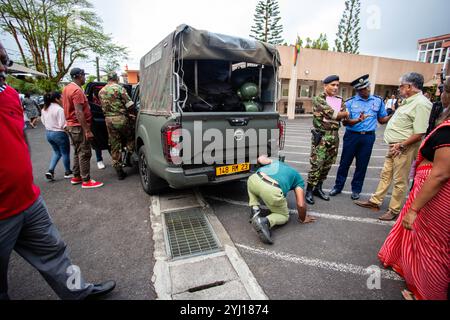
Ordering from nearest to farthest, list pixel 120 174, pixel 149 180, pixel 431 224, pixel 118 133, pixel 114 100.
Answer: pixel 431 224 → pixel 149 180 → pixel 114 100 → pixel 118 133 → pixel 120 174

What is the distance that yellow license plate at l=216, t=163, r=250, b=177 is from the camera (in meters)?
3.26

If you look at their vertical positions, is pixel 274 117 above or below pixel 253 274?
above

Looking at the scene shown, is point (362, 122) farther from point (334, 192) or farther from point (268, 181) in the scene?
point (268, 181)

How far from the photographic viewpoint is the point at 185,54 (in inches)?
123

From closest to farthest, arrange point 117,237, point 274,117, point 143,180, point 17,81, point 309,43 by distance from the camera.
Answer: point 117,237 → point 274,117 → point 143,180 → point 17,81 → point 309,43

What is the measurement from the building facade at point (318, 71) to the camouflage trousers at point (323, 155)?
14723 millimetres

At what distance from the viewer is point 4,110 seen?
136 centimetres

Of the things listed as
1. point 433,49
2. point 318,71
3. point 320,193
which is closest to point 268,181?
point 320,193

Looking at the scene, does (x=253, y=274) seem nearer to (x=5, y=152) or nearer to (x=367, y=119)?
(x=5, y=152)

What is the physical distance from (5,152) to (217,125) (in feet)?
7.13

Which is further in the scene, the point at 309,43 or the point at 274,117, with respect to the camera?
the point at 309,43

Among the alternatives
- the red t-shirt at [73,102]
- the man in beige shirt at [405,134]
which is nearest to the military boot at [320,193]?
the man in beige shirt at [405,134]

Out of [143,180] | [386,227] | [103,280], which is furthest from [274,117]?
[103,280]

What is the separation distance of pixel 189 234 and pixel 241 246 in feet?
2.26
